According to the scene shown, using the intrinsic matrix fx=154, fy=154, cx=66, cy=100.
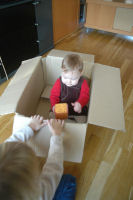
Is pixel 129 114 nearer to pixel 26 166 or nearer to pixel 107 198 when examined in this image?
pixel 107 198

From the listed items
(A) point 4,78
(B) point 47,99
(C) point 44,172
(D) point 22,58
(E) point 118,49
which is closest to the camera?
(C) point 44,172

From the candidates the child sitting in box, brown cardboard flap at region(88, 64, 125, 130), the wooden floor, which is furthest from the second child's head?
the wooden floor

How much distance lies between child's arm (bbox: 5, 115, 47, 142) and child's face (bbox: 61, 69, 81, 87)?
0.31 m

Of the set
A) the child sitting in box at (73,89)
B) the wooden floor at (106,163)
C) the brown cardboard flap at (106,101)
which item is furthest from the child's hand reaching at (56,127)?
the wooden floor at (106,163)

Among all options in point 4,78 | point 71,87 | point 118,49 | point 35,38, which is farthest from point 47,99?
point 118,49

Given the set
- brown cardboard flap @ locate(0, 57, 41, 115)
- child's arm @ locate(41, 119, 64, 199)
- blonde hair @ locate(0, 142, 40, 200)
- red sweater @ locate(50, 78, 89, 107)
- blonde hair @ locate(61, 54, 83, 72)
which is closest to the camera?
blonde hair @ locate(0, 142, 40, 200)

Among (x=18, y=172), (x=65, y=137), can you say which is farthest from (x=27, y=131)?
(x=18, y=172)

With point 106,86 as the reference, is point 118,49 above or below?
below

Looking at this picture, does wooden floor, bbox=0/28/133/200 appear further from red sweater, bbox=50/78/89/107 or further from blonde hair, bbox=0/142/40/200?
blonde hair, bbox=0/142/40/200

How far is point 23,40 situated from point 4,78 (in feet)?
1.39

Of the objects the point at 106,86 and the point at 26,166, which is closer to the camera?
the point at 26,166

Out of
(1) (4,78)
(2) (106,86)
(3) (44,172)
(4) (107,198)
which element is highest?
(2) (106,86)

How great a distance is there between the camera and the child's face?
2.61ft

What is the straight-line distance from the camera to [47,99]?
3.57 ft
